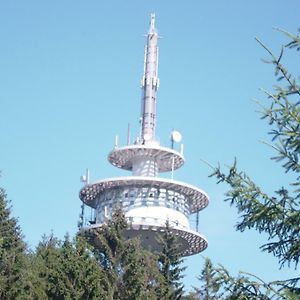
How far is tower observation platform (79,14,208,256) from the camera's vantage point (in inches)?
2419

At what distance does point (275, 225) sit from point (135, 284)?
23.6 metres

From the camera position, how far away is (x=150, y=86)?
6925cm

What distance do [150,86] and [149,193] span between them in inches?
505

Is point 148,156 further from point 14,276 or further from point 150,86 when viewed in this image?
point 14,276

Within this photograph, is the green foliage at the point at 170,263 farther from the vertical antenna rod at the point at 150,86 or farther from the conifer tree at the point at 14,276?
the vertical antenna rod at the point at 150,86

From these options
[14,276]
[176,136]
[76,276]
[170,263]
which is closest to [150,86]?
[176,136]

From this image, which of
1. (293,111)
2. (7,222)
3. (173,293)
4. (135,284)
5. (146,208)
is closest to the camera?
(293,111)

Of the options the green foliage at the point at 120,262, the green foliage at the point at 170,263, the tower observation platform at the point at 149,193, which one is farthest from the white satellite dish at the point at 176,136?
the green foliage at the point at 120,262

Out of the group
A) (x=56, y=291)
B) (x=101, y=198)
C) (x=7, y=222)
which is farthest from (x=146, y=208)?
(x=56, y=291)

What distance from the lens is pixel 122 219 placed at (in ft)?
114

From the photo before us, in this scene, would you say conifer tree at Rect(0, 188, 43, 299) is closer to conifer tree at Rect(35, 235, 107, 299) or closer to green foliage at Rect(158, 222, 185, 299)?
conifer tree at Rect(35, 235, 107, 299)

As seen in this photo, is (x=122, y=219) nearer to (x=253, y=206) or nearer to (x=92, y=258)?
(x=92, y=258)

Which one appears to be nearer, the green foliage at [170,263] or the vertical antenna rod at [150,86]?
the green foliage at [170,263]

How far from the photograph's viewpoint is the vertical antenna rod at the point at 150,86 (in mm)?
66938
